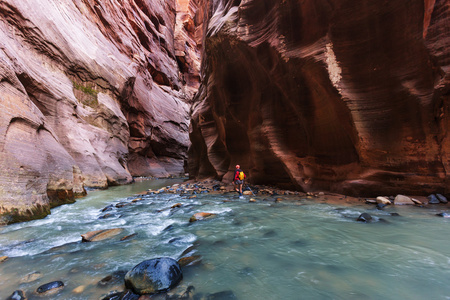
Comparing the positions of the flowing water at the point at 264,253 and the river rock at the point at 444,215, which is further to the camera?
the river rock at the point at 444,215

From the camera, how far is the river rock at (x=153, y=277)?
202cm

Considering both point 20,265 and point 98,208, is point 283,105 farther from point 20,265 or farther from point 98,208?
Answer: point 20,265

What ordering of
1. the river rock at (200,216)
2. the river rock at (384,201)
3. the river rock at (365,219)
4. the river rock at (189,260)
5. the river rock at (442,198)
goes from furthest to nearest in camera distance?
the river rock at (384,201) < the river rock at (442,198) < the river rock at (200,216) < the river rock at (365,219) < the river rock at (189,260)

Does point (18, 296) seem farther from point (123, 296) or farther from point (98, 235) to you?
point (98, 235)

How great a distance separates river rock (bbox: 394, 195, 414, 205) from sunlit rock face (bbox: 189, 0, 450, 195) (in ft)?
1.55

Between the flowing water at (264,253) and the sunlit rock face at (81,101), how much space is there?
196cm

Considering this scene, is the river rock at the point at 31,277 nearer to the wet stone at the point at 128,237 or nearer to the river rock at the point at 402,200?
the wet stone at the point at 128,237

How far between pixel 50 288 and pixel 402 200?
724 cm

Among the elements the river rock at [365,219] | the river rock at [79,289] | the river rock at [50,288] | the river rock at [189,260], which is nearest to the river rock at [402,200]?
the river rock at [365,219]

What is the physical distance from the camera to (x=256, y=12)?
8.67m

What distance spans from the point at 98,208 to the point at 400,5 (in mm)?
10704

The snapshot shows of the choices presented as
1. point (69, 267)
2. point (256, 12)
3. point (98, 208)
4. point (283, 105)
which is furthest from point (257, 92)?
point (69, 267)

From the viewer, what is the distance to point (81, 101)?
46.0 ft

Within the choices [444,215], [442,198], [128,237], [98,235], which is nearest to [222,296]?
[128,237]
